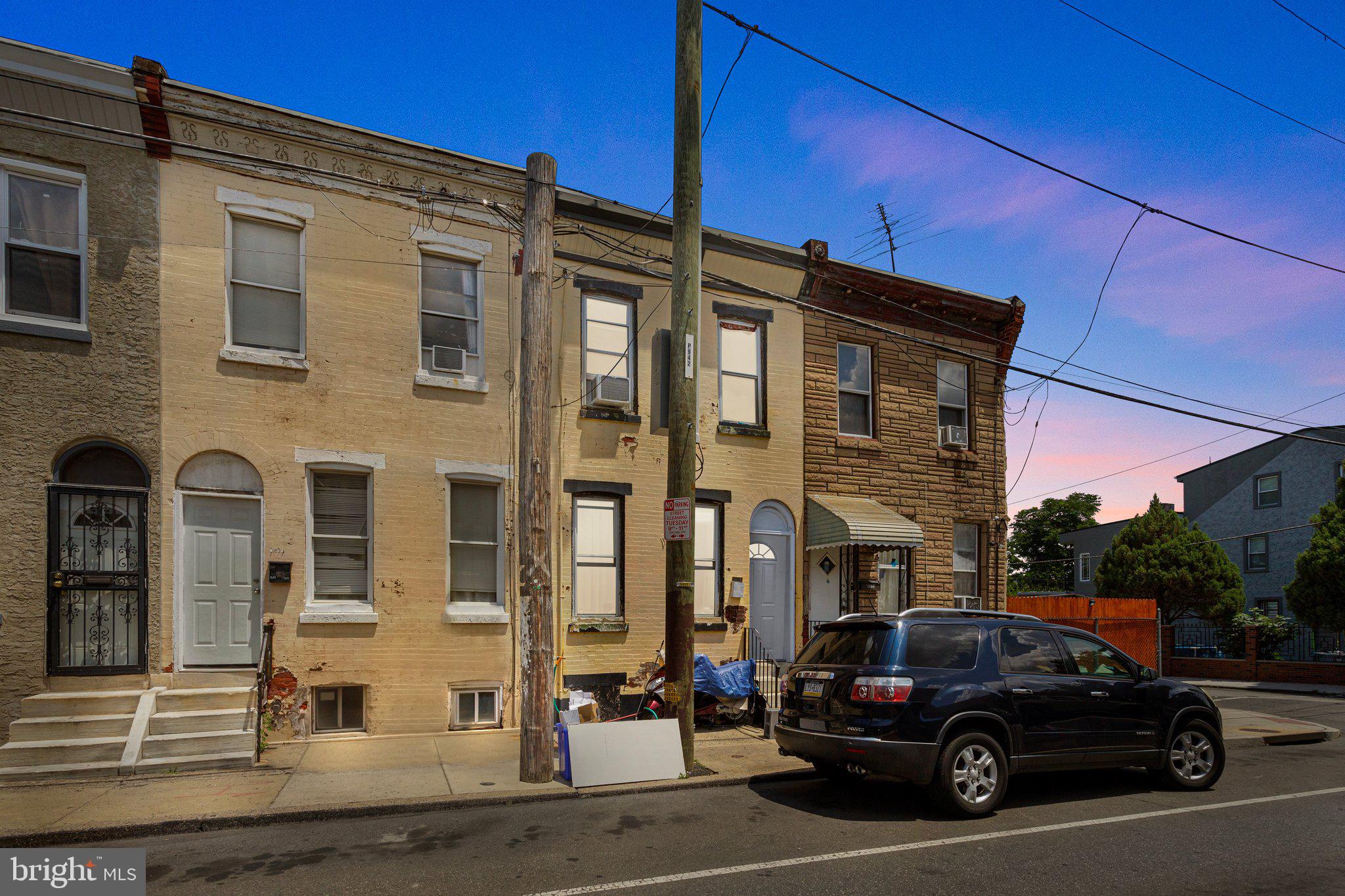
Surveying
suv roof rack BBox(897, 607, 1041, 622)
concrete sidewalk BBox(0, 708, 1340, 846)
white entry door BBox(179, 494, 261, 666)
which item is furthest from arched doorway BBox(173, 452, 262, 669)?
suv roof rack BBox(897, 607, 1041, 622)

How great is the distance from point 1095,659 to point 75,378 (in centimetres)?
1108

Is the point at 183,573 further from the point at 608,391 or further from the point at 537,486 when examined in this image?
the point at 608,391

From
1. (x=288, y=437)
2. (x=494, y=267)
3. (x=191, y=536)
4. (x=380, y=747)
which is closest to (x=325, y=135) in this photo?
(x=494, y=267)

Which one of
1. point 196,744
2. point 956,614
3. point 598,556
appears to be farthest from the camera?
point 598,556

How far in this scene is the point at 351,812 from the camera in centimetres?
744

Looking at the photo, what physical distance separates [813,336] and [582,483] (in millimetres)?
4925

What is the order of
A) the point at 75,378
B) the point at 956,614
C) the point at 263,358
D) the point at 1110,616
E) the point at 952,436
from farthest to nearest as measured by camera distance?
the point at 1110,616 < the point at 952,436 < the point at 263,358 < the point at 75,378 < the point at 956,614

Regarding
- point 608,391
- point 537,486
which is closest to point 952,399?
point 608,391

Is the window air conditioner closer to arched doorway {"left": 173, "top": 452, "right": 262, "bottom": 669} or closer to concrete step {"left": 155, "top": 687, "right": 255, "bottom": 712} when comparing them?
arched doorway {"left": 173, "top": 452, "right": 262, "bottom": 669}

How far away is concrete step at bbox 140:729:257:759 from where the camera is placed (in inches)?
354

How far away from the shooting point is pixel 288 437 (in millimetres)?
10820

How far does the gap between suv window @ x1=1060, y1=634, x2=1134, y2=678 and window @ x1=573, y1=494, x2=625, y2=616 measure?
6236 mm

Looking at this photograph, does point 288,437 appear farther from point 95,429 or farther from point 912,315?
point 912,315

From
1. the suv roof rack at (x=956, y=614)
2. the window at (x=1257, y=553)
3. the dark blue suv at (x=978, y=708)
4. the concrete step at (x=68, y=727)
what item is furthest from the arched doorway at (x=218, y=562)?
the window at (x=1257, y=553)
